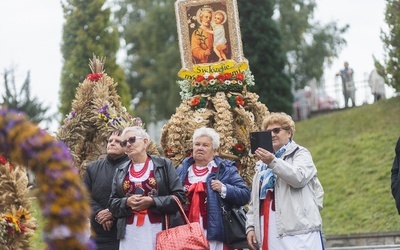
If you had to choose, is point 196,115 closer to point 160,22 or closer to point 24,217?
point 24,217

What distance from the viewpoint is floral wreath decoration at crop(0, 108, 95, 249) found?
3316 millimetres

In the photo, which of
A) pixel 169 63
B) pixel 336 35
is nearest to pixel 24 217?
pixel 169 63

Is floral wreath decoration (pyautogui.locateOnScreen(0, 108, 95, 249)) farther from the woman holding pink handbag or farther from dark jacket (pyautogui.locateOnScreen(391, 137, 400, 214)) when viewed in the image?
the woman holding pink handbag

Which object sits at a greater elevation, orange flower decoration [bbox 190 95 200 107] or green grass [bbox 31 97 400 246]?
orange flower decoration [bbox 190 95 200 107]

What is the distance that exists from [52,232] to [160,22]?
37.4 metres

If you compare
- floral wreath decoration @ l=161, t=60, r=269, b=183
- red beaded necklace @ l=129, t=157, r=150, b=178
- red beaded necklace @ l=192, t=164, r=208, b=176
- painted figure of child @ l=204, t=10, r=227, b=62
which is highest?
painted figure of child @ l=204, t=10, r=227, b=62

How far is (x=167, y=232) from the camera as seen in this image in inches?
331

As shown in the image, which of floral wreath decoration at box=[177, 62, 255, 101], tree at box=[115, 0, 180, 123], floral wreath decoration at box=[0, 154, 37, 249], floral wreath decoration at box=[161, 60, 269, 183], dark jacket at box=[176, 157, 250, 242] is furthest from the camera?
tree at box=[115, 0, 180, 123]

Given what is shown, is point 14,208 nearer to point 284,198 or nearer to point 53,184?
point 53,184

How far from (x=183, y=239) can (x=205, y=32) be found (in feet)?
15.1

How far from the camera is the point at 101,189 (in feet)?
30.7

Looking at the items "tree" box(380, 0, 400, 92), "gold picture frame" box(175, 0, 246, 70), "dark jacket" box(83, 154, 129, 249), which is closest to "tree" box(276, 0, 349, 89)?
"tree" box(380, 0, 400, 92)

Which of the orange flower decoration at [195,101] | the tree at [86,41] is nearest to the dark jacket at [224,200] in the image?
the orange flower decoration at [195,101]

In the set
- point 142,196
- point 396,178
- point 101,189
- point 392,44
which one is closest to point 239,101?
point 101,189
